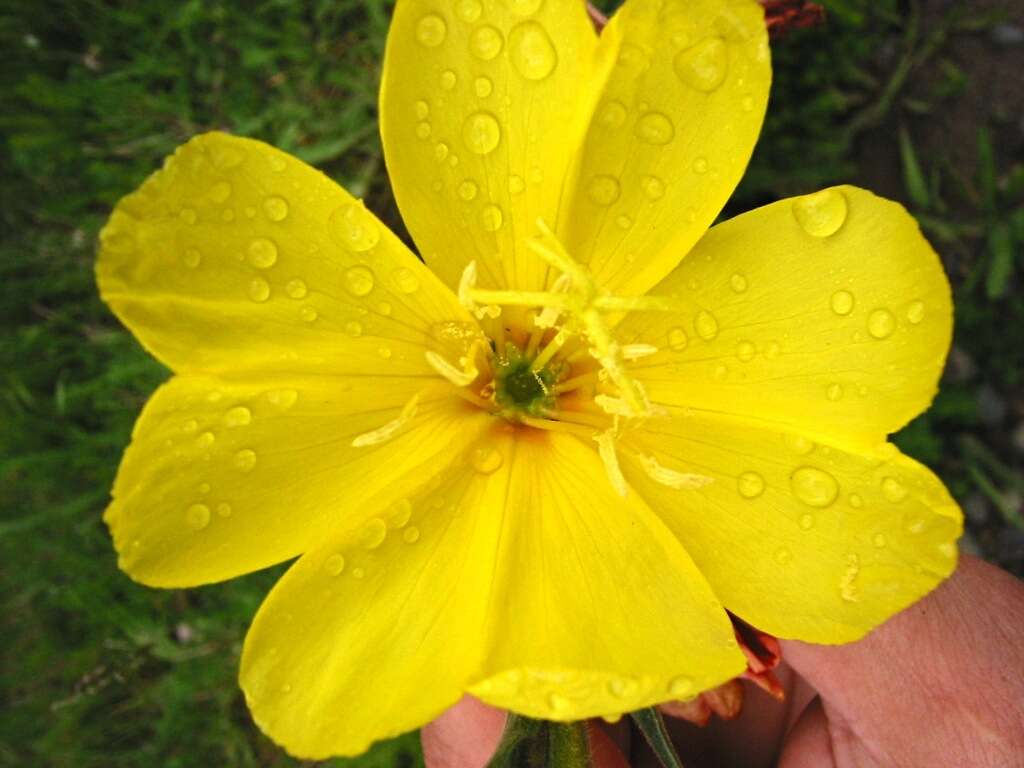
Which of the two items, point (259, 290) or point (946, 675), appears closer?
point (259, 290)

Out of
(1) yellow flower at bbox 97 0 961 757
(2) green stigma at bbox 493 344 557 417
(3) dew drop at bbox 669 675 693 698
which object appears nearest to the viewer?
(3) dew drop at bbox 669 675 693 698

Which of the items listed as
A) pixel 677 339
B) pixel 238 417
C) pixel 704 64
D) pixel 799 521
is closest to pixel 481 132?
pixel 704 64

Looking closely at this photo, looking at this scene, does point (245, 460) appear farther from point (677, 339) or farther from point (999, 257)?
point (999, 257)

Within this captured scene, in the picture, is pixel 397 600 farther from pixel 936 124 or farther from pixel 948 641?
pixel 936 124

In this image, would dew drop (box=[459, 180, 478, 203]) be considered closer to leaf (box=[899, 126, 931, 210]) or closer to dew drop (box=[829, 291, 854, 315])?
dew drop (box=[829, 291, 854, 315])

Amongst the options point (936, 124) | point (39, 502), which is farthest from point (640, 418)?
point (39, 502)


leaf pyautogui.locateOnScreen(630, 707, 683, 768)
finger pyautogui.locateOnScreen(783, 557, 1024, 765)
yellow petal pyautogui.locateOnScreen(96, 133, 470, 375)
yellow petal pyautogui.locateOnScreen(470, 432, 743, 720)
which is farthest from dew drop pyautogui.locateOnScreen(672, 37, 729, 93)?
finger pyautogui.locateOnScreen(783, 557, 1024, 765)

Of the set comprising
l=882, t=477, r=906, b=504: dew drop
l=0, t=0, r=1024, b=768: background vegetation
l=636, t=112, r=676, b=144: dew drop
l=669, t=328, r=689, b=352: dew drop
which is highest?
l=636, t=112, r=676, b=144: dew drop
